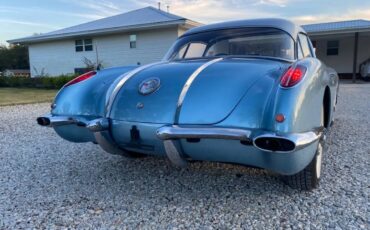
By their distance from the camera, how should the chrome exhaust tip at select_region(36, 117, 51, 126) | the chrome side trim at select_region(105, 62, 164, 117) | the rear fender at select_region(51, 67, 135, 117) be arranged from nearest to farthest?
the chrome side trim at select_region(105, 62, 164, 117), the rear fender at select_region(51, 67, 135, 117), the chrome exhaust tip at select_region(36, 117, 51, 126)

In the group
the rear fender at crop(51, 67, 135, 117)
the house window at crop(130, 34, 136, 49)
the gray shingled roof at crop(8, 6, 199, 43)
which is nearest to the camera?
the rear fender at crop(51, 67, 135, 117)

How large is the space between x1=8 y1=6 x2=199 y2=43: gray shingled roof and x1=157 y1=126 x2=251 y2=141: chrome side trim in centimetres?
1462

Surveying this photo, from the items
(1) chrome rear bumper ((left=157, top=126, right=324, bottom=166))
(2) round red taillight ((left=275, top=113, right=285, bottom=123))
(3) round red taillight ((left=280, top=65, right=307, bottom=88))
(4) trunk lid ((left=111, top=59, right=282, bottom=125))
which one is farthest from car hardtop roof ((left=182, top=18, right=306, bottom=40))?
(2) round red taillight ((left=275, top=113, right=285, bottom=123))

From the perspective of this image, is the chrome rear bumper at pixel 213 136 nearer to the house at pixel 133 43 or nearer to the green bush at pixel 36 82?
the house at pixel 133 43

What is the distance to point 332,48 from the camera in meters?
21.9

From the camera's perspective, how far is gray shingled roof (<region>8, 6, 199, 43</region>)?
55.7 feet

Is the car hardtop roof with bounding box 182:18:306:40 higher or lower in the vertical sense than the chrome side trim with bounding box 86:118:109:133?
higher

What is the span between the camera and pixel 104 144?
2.92m

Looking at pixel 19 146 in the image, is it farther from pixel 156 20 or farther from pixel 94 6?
pixel 94 6

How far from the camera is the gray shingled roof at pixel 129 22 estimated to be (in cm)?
1697

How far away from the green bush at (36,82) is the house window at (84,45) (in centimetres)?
343

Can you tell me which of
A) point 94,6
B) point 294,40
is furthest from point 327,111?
point 94,6

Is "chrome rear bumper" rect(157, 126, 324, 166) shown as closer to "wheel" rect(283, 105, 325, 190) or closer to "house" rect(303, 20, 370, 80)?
"wheel" rect(283, 105, 325, 190)

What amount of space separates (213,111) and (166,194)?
1034mm
